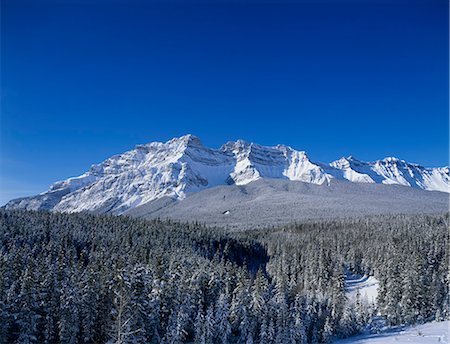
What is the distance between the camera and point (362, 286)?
116m

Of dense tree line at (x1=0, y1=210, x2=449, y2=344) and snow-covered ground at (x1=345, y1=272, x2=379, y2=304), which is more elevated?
dense tree line at (x1=0, y1=210, x2=449, y2=344)

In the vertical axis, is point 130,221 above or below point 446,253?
above

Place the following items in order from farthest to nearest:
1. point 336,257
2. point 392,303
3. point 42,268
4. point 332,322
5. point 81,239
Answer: point 336,257 < point 81,239 < point 392,303 < point 332,322 < point 42,268

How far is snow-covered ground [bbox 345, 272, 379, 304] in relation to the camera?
104400 mm

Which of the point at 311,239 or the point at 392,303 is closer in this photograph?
the point at 392,303

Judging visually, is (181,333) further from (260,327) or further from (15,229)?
(15,229)

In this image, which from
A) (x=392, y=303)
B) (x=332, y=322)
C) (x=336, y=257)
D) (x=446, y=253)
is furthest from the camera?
(x=336, y=257)

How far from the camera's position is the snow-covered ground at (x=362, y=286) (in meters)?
104

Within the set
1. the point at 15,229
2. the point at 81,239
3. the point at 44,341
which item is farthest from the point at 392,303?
the point at 15,229

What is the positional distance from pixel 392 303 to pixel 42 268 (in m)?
63.2

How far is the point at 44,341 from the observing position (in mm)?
49844

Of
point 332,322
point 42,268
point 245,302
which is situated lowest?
point 332,322

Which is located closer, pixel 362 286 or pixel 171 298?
pixel 171 298

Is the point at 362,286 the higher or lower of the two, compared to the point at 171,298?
lower
